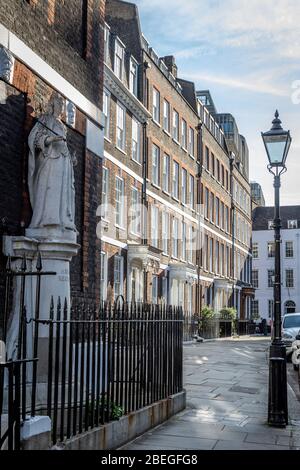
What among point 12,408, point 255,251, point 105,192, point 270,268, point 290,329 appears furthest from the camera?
point 255,251

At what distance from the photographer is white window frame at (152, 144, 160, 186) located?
27.6 metres

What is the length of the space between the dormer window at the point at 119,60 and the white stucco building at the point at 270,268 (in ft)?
141

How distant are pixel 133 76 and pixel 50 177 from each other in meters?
19.1

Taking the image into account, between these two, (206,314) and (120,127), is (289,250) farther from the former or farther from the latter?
(120,127)

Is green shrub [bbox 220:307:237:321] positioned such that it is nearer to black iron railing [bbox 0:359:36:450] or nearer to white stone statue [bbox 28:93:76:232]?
white stone statue [bbox 28:93:76:232]

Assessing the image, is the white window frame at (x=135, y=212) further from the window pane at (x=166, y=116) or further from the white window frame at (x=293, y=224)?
the white window frame at (x=293, y=224)

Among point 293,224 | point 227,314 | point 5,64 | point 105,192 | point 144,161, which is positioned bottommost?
point 227,314

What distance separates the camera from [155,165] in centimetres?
2805

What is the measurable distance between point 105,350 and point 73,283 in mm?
2560

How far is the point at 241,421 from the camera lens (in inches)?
344

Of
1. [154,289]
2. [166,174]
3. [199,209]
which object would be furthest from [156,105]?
[199,209]

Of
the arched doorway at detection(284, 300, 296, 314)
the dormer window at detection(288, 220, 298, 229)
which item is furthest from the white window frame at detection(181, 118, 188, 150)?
the dormer window at detection(288, 220, 298, 229)

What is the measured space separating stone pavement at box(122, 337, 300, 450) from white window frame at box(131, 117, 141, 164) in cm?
1178

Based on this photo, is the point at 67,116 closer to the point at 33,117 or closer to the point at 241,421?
the point at 33,117
